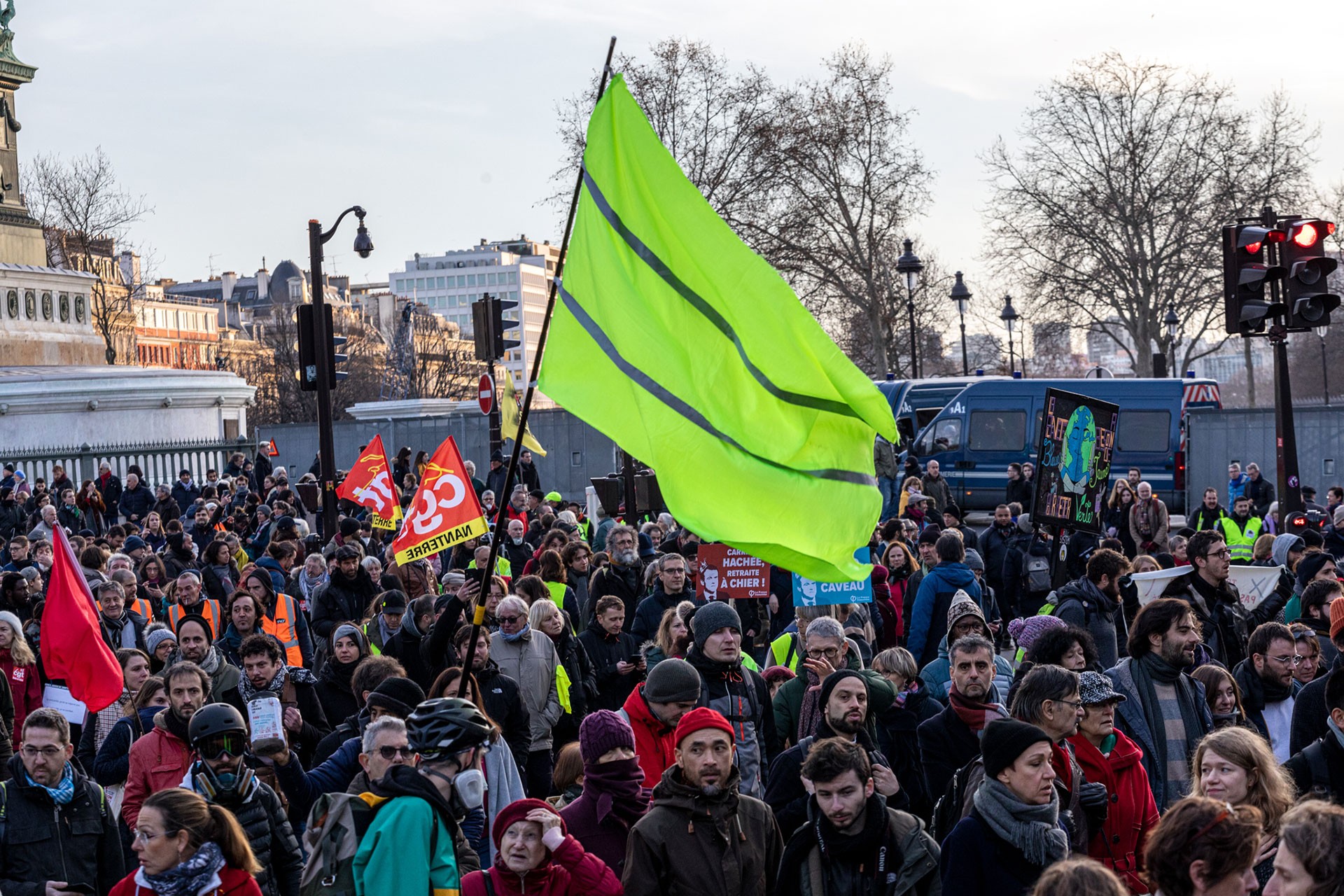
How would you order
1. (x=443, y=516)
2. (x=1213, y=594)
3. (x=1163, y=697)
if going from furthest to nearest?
(x=443, y=516) → (x=1213, y=594) → (x=1163, y=697)

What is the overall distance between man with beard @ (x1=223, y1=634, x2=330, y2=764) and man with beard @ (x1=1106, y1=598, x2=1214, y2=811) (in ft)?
11.6

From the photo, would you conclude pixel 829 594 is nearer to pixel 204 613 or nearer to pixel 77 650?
pixel 77 650

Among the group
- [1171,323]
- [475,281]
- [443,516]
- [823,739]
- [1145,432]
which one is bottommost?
[823,739]

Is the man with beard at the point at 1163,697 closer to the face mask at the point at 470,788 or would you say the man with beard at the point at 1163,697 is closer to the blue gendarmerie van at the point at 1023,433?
the face mask at the point at 470,788

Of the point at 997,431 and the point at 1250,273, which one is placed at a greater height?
the point at 1250,273

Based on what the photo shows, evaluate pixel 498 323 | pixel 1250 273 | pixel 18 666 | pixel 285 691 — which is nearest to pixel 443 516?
pixel 18 666

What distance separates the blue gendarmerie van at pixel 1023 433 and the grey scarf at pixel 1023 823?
2115cm

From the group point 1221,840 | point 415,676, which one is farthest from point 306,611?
point 1221,840

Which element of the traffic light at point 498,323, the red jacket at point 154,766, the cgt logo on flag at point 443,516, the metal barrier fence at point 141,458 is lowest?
the red jacket at point 154,766

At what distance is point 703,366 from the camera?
18.5ft

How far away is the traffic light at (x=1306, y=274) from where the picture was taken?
1201 cm

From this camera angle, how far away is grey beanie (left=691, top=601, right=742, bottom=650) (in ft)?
23.2

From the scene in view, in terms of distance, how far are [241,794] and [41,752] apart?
945 mm

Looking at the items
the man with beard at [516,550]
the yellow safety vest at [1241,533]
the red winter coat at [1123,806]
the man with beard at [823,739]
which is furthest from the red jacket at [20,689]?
the yellow safety vest at [1241,533]
